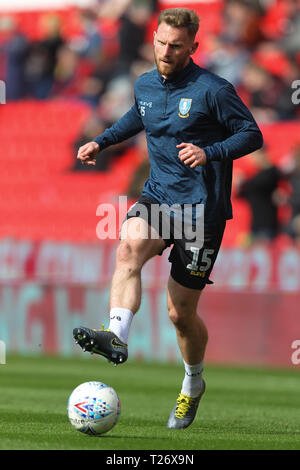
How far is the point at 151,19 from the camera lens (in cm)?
2250

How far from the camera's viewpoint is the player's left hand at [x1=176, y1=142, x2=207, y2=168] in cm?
666

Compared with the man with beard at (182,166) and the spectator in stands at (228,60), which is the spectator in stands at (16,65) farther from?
the man with beard at (182,166)

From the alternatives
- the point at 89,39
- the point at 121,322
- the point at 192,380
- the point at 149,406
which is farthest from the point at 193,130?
the point at 89,39

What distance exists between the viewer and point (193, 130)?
726 cm

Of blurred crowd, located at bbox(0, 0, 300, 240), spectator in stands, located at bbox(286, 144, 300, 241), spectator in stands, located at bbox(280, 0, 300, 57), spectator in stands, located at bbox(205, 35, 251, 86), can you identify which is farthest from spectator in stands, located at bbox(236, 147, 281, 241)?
spectator in stands, located at bbox(280, 0, 300, 57)

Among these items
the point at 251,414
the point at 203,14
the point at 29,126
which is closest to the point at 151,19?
the point at 203,14

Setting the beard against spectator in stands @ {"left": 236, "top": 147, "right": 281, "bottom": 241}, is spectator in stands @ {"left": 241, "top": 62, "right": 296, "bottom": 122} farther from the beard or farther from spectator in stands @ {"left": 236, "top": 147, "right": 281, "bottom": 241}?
the beard

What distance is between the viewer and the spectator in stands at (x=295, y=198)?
1544 cm

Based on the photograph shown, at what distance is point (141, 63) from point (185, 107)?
13.8 meters

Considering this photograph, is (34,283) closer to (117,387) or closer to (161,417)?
(117,387)

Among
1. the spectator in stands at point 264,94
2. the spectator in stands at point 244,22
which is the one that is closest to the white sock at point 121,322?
the spectator in stands at point 264,94

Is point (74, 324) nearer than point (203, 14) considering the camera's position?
Yes

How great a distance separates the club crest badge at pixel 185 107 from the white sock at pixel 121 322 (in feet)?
4.67

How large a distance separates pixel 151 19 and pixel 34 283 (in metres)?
8.63
